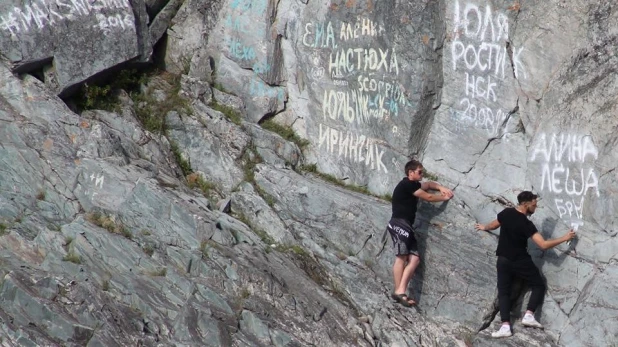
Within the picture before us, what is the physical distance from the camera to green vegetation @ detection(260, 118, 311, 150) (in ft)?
55.0

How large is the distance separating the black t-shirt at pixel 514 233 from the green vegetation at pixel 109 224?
431 centimetres

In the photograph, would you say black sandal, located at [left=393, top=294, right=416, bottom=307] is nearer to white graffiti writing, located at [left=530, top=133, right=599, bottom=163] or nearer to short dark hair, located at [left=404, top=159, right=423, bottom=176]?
short dark hair, located at [left=404, top=159, right=423, bottom=176]

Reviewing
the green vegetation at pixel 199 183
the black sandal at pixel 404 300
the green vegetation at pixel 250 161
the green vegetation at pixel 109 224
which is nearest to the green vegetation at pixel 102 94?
the green vegetation at pixel 199 183

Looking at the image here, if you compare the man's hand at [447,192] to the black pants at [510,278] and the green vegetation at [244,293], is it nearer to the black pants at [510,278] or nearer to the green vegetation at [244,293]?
the black pants at [510,278]

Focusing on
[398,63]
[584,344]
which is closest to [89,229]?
[398,63]

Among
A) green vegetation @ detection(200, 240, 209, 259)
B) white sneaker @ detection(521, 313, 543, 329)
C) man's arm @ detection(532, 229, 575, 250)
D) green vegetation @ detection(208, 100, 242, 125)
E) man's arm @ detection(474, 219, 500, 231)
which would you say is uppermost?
green vegetation @ detection(208, 100, 242, 125)

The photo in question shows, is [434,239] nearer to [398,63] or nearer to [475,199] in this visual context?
[475,199]

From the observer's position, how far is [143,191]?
1516cm

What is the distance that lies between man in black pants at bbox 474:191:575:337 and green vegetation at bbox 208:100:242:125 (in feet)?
13.1

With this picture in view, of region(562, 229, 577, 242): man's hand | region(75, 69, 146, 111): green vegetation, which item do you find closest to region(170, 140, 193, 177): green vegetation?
region(75, 69, 146, 111): green vegetation

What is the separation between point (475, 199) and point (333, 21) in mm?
3004

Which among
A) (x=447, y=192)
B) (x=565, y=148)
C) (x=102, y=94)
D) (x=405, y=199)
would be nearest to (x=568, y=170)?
(x=565, y=148)

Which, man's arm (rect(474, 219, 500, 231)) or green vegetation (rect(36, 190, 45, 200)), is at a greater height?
man's arm (rect(474, 219, 500, 231))

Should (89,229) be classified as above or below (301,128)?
below
